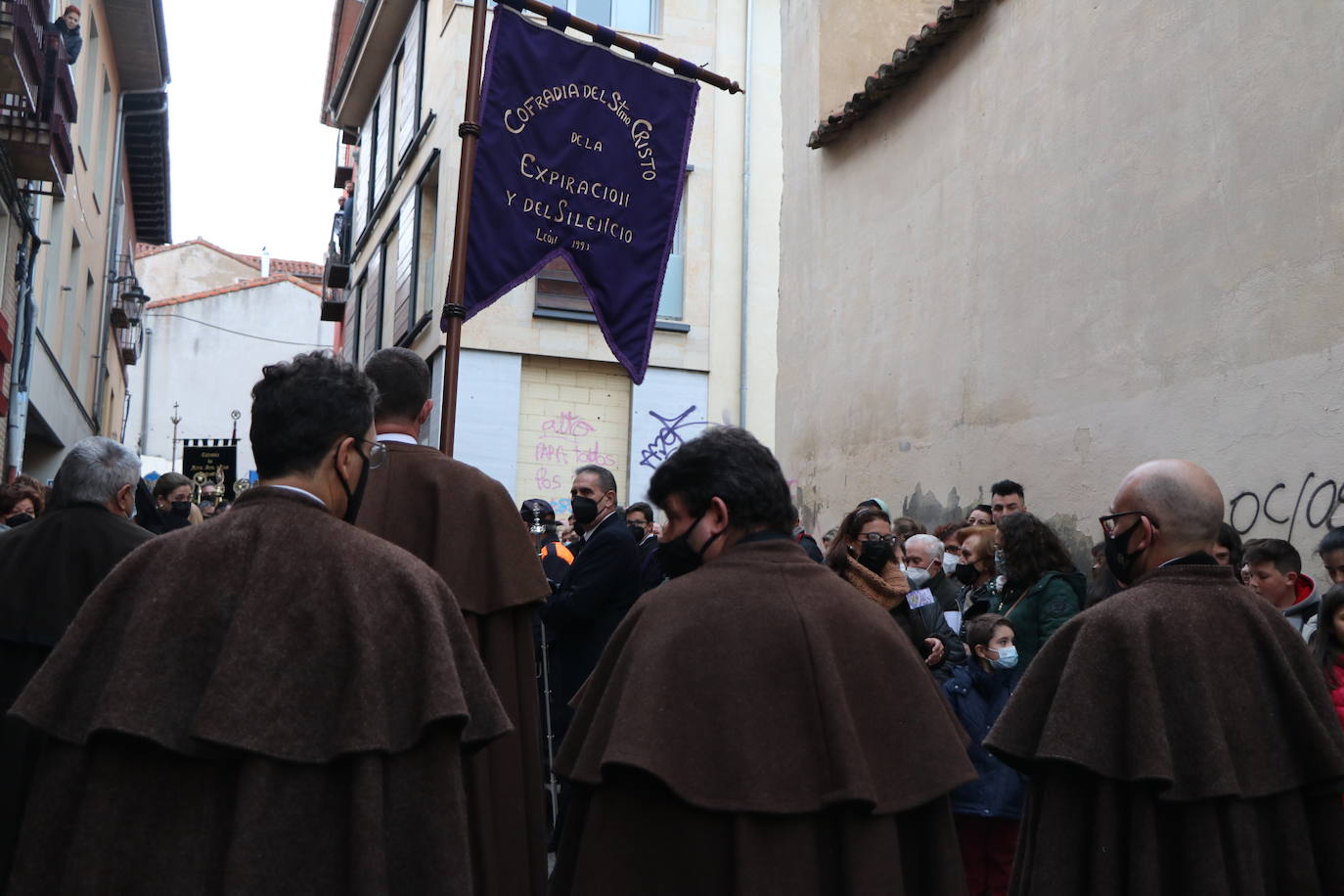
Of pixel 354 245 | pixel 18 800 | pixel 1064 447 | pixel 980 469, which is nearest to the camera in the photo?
pixel 18 800

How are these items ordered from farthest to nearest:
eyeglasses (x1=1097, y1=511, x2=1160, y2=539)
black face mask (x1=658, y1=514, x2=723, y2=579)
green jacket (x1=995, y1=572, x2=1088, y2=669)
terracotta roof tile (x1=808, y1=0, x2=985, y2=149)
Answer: terracotta roof tile (x1=808, y1=0, x2=985, y2=149) < green jacket (x1=995, y1=572, x2=1088, y2=669) < eyeglasses (x1=1097, y1=511, x2=1160, y2=539) < black face mask (x1=658, y1=514, x2=723, y2=579)

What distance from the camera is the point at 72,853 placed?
9.05 feet

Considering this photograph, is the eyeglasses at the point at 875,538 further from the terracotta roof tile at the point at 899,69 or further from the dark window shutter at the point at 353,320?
the dark window shutter at the point at 353,320

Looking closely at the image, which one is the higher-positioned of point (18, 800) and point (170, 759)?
point (170, 759)

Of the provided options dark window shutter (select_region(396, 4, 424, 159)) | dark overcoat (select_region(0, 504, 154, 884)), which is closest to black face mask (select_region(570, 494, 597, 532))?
dark overcoat (select_region(0, 504, 154, 884))

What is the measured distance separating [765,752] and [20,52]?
466 inches

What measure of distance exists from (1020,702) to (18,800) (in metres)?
2.97

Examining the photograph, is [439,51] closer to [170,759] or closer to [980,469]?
[980,469]

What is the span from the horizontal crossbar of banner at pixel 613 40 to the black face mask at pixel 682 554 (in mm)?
4292

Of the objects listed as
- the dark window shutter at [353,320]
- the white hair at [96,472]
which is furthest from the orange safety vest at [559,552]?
the dark window shutter at [353,320]

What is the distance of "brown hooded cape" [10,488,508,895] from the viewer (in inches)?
107

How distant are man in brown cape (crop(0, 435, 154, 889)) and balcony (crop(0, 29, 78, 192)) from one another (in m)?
10.1

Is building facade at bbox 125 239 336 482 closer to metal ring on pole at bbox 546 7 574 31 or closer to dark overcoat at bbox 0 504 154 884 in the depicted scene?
metal ring on pole at bbox 546 7 574 31

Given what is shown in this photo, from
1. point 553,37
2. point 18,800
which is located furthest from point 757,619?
point 553,37
